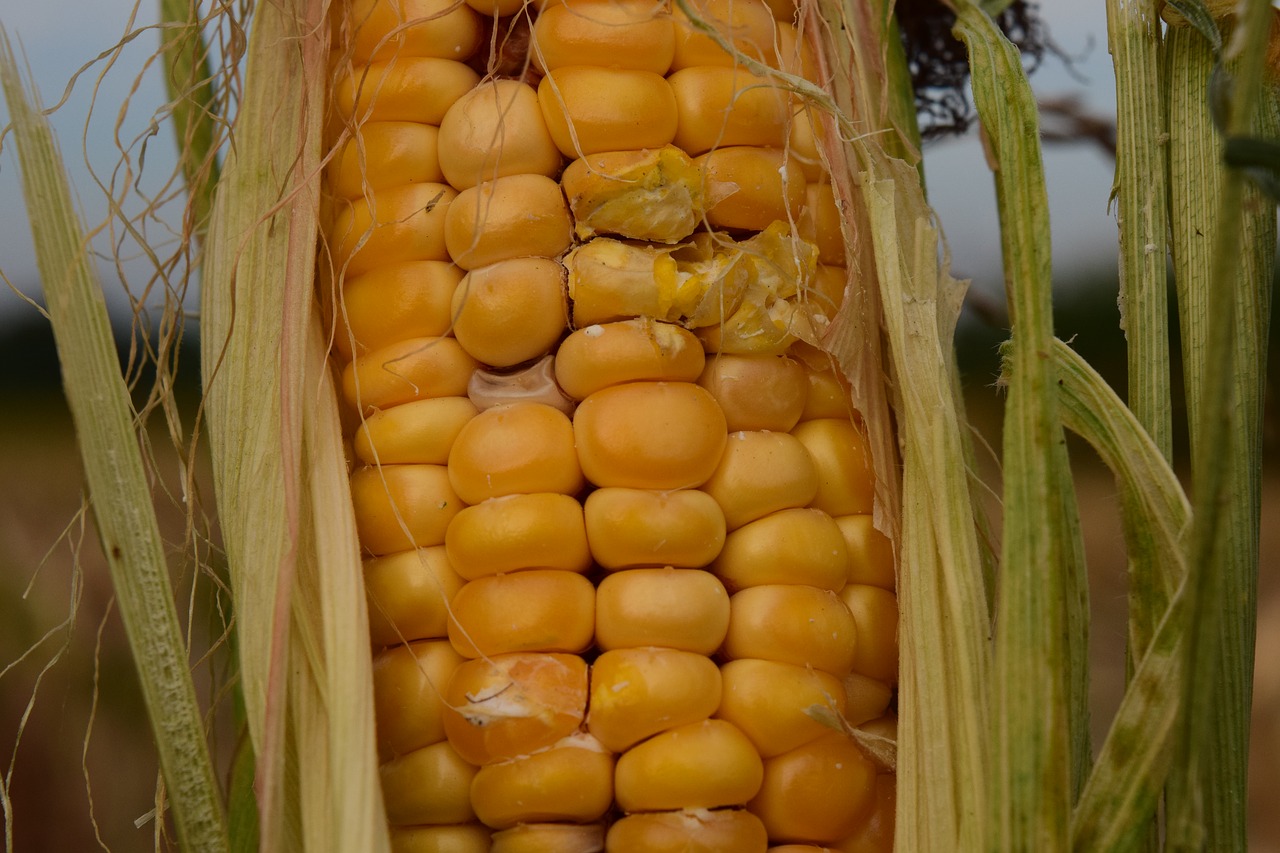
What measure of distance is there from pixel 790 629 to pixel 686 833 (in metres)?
0.13

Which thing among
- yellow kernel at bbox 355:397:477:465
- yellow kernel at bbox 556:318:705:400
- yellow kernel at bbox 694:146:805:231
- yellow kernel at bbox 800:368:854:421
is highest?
yellow kernel at bbox 694:146:805:231

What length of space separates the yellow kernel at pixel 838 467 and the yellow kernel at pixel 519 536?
160 millimetres

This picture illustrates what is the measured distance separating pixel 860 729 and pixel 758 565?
13cm

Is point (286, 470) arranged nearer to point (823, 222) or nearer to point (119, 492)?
point (119, 492)

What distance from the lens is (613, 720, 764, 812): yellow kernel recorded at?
0.57 metres

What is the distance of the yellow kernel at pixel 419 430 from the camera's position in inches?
25.0

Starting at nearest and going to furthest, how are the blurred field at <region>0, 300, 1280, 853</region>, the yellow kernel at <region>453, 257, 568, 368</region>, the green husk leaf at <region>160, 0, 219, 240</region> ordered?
the yellow kernel at <region>453, 257, 568, 368</region> → the green husk leaf at <region>160, 0, 219, 240</region> → the blurred field at <region>0, 300, 1280, 853</region>

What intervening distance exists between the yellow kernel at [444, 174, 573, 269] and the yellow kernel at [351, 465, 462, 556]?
135 mm

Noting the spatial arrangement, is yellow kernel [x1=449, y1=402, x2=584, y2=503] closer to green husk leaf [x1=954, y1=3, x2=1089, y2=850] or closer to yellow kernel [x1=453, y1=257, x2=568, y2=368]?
yellow kernel [x1=453, y1=257, x2=568, y2=368]

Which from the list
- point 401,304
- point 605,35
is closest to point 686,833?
point 401,304

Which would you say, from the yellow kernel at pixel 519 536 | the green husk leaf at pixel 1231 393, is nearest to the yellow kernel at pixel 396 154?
the yellow kernel at pixel 519 536

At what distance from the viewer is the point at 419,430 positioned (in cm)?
63

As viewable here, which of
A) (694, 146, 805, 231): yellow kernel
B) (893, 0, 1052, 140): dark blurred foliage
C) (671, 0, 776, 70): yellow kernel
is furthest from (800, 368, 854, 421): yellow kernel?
(893, 0, 1052, 140): dark blurred foliage

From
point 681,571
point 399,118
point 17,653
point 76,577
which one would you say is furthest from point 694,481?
point 17,653
